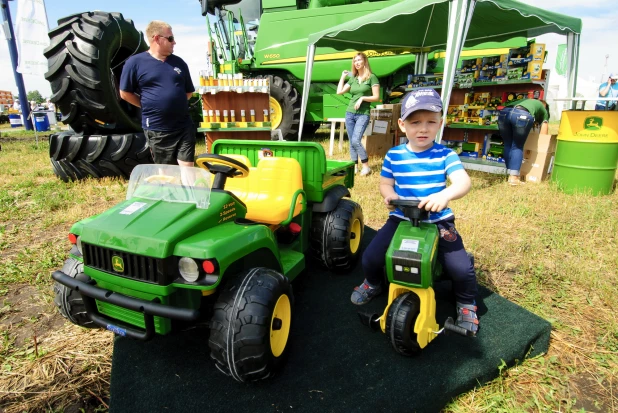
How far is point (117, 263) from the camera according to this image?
1608 mm

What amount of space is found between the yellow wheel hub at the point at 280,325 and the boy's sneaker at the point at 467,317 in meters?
0.96

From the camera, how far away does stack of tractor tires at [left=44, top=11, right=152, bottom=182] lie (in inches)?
183

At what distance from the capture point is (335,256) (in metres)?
2.71

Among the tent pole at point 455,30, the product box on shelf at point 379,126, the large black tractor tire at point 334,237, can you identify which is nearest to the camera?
the large black tractor tire at point 334,237

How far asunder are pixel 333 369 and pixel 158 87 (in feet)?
9.39

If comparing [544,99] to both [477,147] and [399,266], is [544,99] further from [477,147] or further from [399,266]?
[399,266]

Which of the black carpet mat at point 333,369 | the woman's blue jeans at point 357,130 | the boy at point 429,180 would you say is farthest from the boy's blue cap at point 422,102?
the woman's blue jeans at point 357,130

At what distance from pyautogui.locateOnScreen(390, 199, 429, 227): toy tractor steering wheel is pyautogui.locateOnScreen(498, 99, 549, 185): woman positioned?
416 cm

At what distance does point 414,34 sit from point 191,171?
7079 mm

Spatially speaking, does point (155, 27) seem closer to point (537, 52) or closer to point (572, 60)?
point (537, 52)

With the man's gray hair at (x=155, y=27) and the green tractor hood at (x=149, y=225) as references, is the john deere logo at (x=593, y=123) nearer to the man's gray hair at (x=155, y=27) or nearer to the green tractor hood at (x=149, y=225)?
the green tractor hood at (x=149, y=225)

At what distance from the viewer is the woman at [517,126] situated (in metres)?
5.12

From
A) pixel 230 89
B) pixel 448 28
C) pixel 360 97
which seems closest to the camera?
pixel 448 28

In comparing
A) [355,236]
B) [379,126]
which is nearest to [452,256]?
[355,236]
